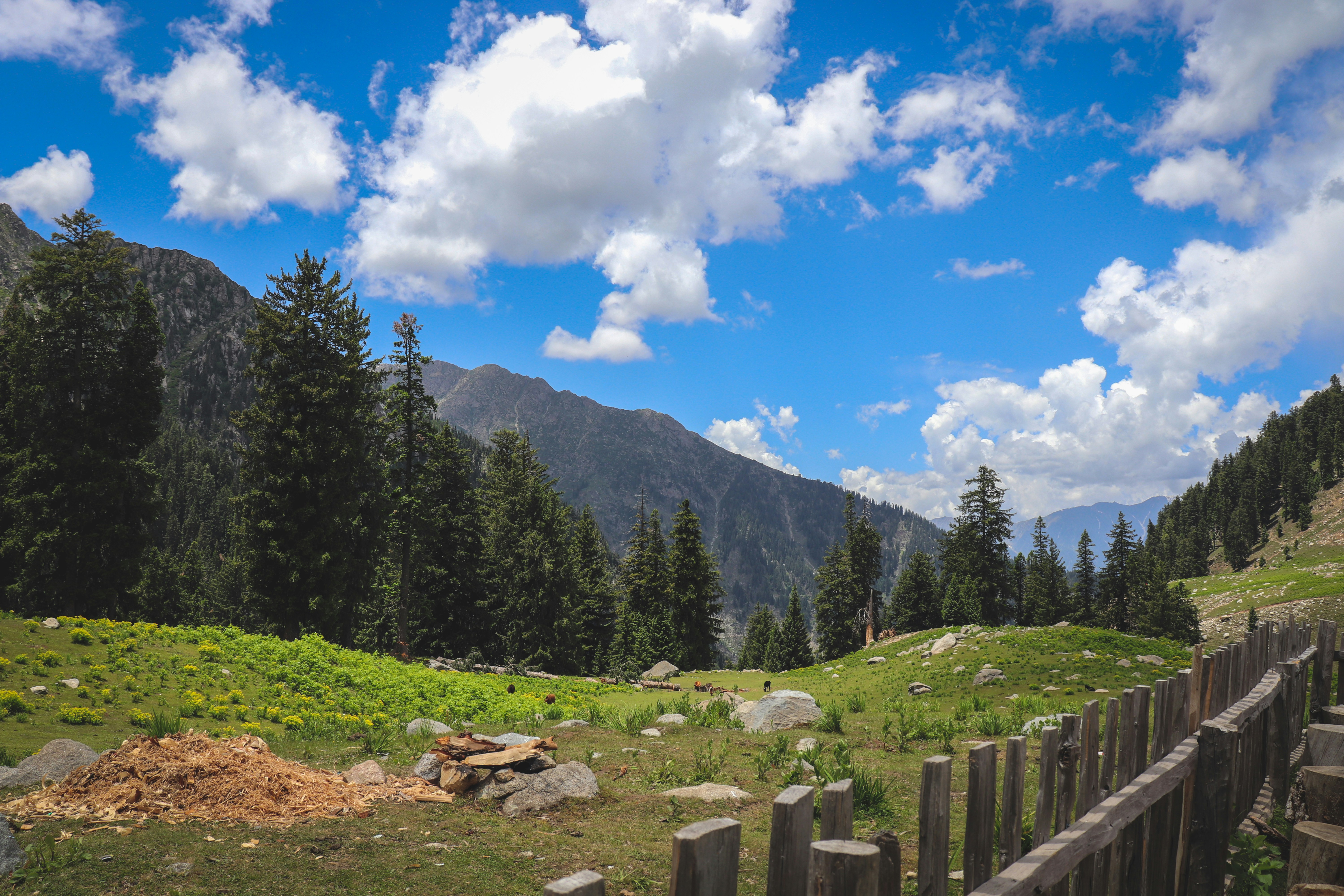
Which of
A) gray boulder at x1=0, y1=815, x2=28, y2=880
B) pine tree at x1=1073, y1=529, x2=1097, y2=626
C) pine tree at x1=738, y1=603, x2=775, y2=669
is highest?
gray boulder at x1=0, y1=815, x2=28, y2=880

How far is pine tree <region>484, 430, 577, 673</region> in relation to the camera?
34219 mm

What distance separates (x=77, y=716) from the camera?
419 inches

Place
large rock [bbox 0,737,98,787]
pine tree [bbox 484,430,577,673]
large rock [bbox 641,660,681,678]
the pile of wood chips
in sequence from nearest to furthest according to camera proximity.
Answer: the pile of wood chips < large rock [bbox 0,737,98,787] < large rock [bbox 641,660,681,678] < pine tree [bbox 484,430,577,673]

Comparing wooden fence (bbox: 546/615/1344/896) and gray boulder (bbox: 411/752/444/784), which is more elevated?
wooden fence (bbox: 546/615/1344/896)

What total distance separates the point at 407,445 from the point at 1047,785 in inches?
1223

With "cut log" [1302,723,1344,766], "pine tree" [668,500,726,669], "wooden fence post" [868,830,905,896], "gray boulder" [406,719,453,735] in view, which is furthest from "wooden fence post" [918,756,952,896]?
"pine tree" [668,500,726,669]

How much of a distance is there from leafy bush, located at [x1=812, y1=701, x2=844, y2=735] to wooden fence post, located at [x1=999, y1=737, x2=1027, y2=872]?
8278 mm

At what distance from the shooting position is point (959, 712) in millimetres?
12461

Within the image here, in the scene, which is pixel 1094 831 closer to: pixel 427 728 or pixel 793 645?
pixel 427 728

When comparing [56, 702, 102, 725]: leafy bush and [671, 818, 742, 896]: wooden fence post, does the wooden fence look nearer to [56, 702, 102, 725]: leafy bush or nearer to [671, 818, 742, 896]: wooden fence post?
[671, 818, 742, 896]: wooden fence post

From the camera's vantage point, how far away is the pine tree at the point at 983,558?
160ft

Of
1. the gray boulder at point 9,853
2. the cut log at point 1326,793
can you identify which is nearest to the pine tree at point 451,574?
the gray boulder at point 9,853

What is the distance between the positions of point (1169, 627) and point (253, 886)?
60.3 metres

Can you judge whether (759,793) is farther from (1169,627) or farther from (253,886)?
(1169,627)
